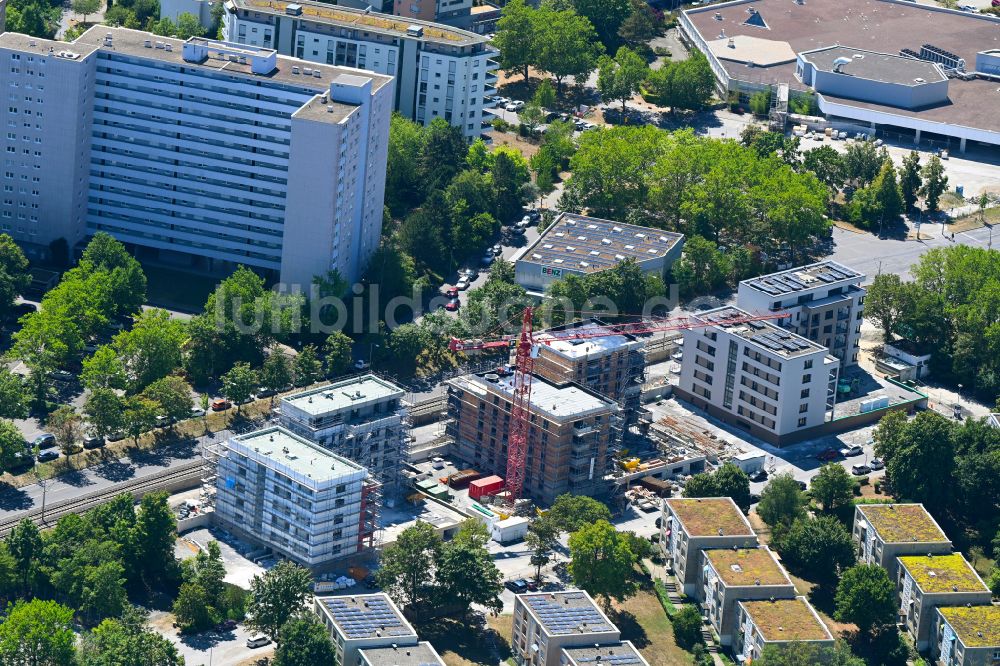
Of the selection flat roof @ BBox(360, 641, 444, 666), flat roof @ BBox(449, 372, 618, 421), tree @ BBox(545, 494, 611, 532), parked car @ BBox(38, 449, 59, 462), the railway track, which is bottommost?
flat roof @ BBox(360, 641, 444, 666)

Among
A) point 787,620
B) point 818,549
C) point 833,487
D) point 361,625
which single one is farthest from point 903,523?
point 361,625

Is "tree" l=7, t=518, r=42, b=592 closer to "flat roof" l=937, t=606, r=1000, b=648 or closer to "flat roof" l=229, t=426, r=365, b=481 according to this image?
"flat roof" l=229, t=426, r=365, b=481

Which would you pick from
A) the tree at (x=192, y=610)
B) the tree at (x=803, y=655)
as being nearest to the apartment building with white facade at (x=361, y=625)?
the tree at (x=192, y=610)

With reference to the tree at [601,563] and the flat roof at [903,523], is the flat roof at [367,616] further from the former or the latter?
the flat roof at [903,523]

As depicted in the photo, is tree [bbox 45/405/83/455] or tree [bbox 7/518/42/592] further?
tree [bbox 45/405/83/455]

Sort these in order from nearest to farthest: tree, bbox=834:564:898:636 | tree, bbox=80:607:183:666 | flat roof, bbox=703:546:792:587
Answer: tree, bbox=80:607:183:666, flat roof, bbox=703:546:792:587, tree, bbox=834:564:898:636

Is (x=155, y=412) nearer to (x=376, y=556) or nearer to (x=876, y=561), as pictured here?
(x=376, y=556)

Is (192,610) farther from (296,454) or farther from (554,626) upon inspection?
(554,626)

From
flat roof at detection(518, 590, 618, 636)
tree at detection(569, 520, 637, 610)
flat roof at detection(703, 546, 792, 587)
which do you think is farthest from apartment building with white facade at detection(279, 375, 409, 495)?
flat roof at detection(703, 546, 792, 587)
